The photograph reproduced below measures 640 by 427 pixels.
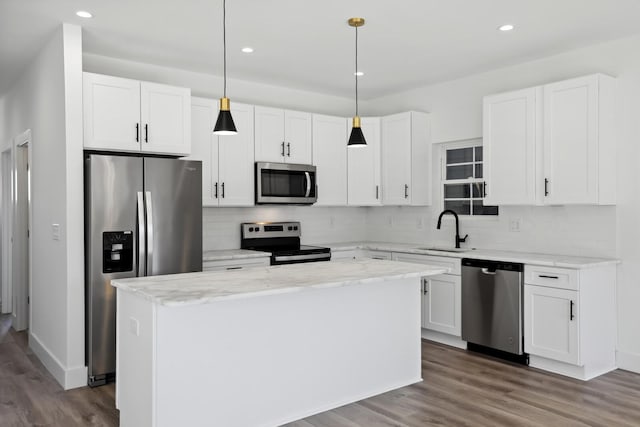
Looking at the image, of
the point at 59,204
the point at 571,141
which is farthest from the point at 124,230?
the point at 571,141

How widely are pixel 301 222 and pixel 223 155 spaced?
1386 mm

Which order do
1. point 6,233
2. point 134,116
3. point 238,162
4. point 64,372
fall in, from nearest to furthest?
point 64,372
point 134,116
point 238,162
point 6,233

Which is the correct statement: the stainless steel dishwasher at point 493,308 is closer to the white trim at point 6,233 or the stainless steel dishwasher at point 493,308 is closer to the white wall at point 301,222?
the white wall at point 301,222

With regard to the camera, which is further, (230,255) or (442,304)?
(442,304)

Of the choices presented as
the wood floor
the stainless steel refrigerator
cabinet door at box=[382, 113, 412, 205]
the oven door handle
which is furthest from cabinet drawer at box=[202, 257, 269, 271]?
cabinet door at box=[382, 113, 412, 205]

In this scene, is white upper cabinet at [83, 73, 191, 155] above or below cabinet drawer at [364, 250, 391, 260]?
above

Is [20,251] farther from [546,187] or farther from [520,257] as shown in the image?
[546,187]

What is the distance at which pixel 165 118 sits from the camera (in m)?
4.35

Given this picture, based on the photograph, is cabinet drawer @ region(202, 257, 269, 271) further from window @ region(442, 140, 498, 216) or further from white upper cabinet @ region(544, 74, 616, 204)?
white upper cabinet @ region(544, 74, 616, 204)

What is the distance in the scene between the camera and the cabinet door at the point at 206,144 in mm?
4824

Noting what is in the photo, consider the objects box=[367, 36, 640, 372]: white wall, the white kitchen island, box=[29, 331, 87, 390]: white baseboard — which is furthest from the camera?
box=[367, 36, 640, 372]: white wall

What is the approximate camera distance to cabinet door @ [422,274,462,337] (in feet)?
15.9

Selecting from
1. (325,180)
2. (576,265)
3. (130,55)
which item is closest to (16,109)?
(130,55)

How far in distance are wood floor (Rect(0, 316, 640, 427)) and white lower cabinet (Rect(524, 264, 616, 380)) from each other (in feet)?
0.42
